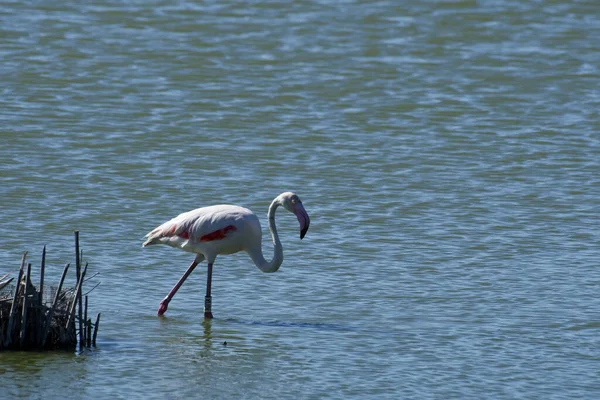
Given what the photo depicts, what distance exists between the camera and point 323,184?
708 inches

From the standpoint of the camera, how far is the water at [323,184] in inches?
436

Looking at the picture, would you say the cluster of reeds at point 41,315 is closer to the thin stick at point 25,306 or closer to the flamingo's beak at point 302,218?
the thin stick at point 25,306

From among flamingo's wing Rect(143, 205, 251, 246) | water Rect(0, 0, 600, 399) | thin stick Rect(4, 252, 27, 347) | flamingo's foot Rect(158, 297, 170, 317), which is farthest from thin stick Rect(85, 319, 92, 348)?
flamingo's wing Rect(143, 205, 251, 246)

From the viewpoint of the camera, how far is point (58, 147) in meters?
19.5

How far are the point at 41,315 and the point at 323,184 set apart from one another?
7.81m

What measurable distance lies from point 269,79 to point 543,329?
11748 mm

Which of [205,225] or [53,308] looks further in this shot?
[205,225]

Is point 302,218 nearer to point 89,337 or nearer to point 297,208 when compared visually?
point 297,208

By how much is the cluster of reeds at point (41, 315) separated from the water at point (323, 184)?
0.17 meters

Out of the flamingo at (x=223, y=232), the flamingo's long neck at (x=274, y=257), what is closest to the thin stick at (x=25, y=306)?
the flamingo at (x=223, y=232)

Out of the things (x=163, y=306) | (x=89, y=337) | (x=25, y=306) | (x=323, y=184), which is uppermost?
(x=25, y=306)

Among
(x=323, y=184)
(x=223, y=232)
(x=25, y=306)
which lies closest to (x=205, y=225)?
(x=223, y=232)

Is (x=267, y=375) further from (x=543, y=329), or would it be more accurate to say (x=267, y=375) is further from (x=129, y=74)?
(x=129, y=74)

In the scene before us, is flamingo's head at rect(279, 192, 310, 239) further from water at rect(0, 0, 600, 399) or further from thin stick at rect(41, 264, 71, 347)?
thin stick at rect(41, 264, 71, 347)
